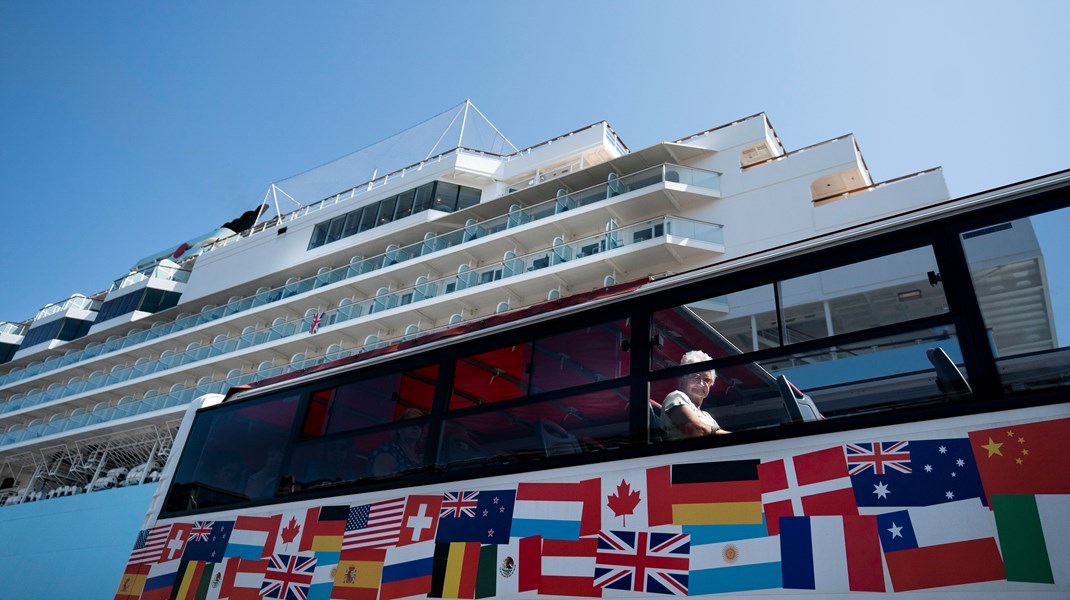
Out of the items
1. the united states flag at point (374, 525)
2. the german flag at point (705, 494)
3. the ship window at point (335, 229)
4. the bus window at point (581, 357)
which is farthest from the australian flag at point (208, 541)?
the ship window at point (335, 229)

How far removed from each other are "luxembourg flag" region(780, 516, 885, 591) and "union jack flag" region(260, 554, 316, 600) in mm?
3120

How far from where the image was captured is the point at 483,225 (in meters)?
20.1

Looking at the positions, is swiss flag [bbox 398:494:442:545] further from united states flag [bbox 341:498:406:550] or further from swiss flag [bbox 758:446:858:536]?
swiss flag [bbox 758:446:858:536]

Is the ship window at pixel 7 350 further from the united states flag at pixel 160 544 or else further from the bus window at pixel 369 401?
the bus window at pixel 369 401

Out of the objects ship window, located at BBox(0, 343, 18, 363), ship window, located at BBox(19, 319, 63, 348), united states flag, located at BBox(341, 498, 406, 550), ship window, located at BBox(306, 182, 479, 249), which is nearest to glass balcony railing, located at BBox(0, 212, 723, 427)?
ship window, located at BBox(306, 182, 479, 249)

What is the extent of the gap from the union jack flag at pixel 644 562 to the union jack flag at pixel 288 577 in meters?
2.21

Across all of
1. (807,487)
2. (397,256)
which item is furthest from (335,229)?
(807,487)

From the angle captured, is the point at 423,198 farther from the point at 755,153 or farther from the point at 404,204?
the point at 755,153

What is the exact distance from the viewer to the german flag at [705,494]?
310cm

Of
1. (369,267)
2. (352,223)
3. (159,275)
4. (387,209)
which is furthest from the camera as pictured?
(159,275)

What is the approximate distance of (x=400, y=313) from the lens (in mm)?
19500

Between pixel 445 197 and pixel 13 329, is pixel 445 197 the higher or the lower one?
the higher one

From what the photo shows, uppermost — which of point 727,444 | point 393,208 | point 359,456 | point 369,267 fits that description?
point 393,208

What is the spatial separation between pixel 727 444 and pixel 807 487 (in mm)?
434
